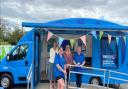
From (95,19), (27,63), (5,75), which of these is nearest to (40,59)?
(27,63)

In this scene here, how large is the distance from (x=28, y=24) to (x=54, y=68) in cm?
177

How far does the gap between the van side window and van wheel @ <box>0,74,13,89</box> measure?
88cm

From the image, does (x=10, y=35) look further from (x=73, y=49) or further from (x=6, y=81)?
(x=73, y=49)

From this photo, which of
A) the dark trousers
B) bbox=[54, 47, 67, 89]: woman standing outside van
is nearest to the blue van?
the dark trousers

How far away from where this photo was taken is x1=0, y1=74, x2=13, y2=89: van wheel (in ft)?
47.5

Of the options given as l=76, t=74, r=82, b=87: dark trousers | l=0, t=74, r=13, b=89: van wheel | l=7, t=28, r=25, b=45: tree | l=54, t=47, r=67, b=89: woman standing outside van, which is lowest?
l=0, t=74, r=13, b=89: van wheel

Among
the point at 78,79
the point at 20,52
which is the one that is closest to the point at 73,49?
the point at 20,52

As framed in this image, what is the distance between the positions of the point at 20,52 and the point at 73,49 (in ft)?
7.90

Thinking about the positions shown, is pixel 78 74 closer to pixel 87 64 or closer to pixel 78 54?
pixel 78 54

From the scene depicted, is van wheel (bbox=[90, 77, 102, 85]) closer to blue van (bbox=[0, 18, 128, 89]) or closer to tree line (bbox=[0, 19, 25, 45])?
blue van (bbox=[0, 18, 128, 89])

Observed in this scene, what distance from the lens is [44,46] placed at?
1446 cm

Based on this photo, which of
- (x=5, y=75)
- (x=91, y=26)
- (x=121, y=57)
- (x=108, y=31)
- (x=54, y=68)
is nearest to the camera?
(x=54, y=68)

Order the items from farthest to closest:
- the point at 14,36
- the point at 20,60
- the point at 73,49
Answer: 1. the point at 14,36
2. the point at 20,60
3. the point at 73,49

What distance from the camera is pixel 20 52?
47.5 ft
